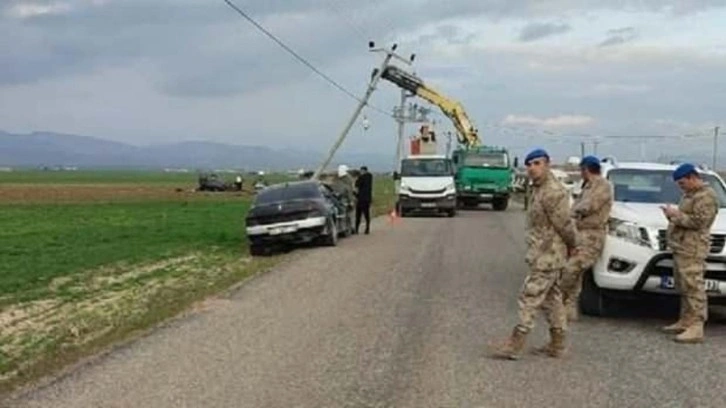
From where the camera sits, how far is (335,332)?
10.7m

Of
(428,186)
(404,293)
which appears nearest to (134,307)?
(404,293)

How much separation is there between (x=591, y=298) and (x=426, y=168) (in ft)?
88.3

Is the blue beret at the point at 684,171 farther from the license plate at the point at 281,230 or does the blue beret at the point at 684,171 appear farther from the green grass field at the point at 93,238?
the license plate at the point at 281,230

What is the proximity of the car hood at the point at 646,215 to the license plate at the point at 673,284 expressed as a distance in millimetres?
557

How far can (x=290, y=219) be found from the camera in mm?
22719

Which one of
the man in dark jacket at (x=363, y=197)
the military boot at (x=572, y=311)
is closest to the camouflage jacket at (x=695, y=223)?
the military boot at (x=572, y=311)

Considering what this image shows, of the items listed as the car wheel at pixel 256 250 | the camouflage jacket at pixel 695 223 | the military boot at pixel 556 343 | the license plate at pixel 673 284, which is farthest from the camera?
the car wheel at pixel 256 250

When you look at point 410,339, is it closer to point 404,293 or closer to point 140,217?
point 404,293

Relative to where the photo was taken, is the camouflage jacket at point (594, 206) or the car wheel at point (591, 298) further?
the car wheel at point (591, 298)

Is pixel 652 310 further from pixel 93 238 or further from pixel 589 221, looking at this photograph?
pixel 93 238

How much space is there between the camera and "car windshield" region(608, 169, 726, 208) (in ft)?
42.6

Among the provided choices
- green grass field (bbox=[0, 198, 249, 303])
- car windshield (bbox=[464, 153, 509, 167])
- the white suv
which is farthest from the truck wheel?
the white suv

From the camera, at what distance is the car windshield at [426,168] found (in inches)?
1522

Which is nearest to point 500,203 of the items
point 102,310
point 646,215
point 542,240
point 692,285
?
point 102,310
